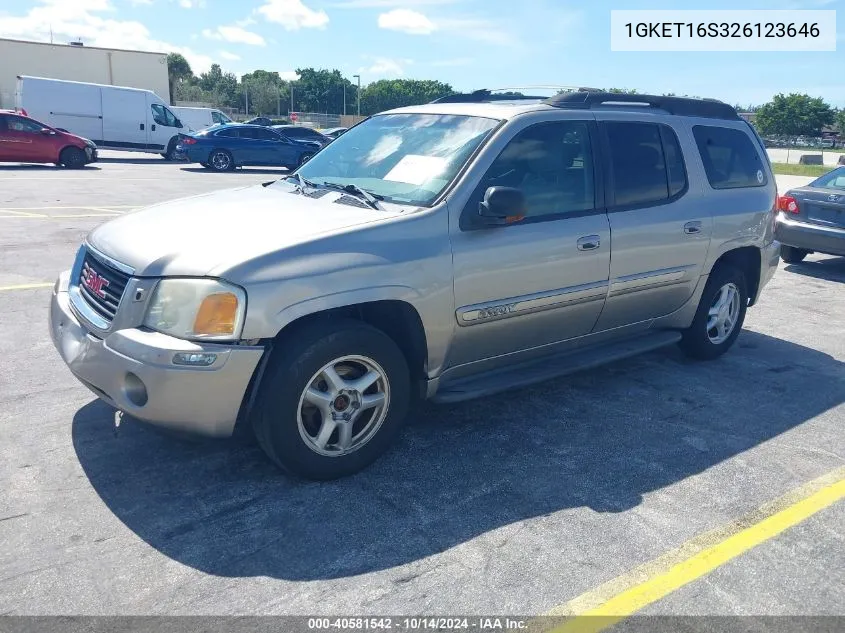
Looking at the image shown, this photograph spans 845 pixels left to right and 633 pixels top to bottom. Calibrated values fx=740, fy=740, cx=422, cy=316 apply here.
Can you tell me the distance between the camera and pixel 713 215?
5320 mm

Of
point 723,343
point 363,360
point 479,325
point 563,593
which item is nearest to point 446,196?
point 479,325

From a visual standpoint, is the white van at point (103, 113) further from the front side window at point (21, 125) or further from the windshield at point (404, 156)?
the windshield at point (404, 156)

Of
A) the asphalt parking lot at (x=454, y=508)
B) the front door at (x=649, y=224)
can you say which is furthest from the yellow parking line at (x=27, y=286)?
the front door at (x=649, y=224)

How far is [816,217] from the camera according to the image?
9.66m

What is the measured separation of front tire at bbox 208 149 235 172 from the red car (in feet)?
11.0

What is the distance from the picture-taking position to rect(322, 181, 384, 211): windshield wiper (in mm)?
3961

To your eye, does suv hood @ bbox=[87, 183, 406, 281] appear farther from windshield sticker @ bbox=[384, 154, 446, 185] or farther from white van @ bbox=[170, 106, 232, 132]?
white van @ bbox=[170, 106, 232, 132]

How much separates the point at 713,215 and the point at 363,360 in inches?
121

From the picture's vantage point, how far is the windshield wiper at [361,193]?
3961mm

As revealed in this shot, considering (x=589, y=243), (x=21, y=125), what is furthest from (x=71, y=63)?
(x=589, y=243)

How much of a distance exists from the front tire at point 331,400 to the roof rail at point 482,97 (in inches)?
85.9

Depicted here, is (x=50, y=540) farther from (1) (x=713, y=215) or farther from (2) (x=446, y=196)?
(1) (x=713, y=215)

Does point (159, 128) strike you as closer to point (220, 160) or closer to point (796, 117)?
point (220, 160)

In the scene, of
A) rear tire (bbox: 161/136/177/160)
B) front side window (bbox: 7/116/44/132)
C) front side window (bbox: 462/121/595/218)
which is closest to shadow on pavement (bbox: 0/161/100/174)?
front side window (bbox: 7/116/44/132)
